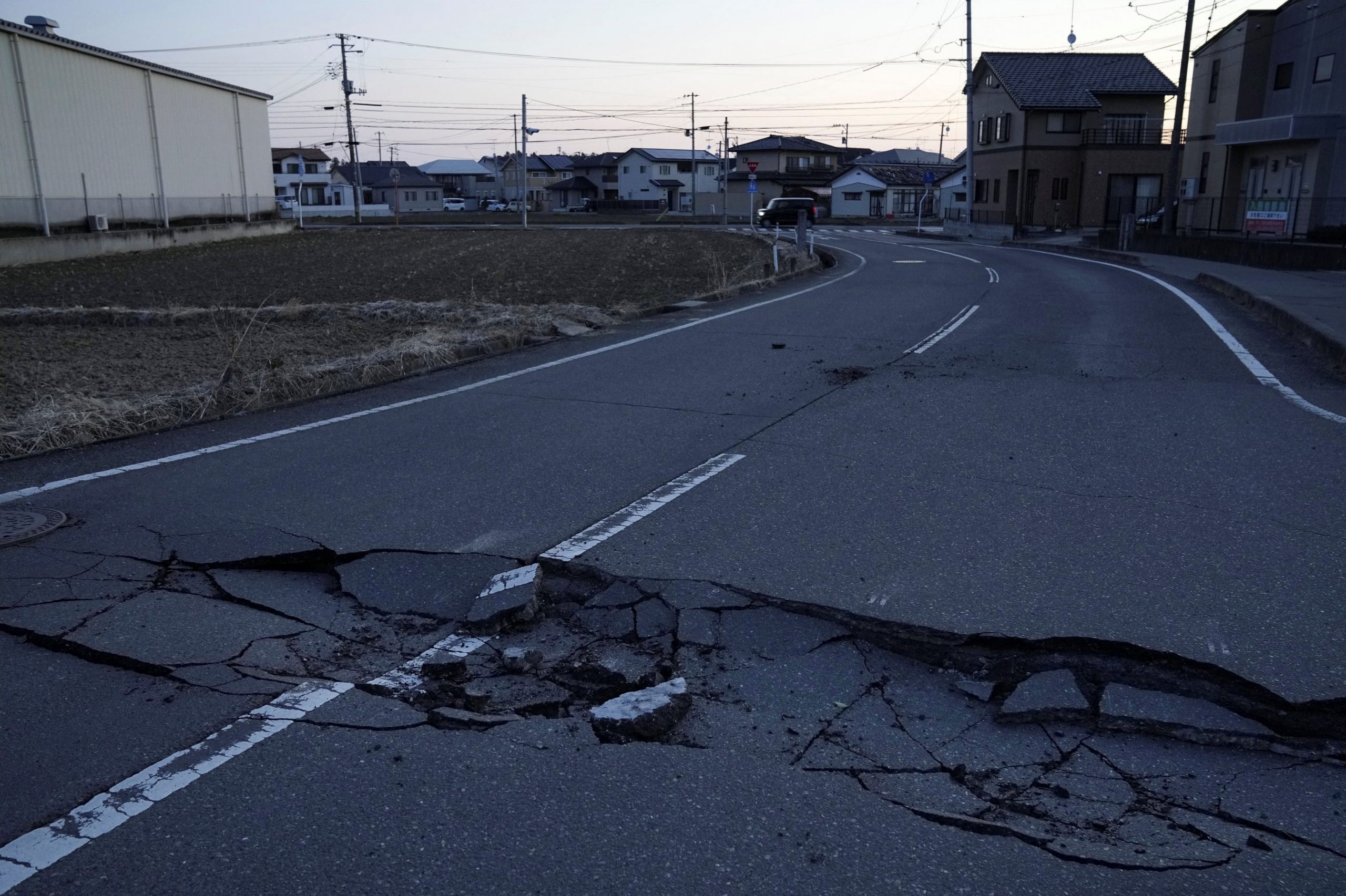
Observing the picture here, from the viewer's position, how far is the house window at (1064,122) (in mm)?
49344

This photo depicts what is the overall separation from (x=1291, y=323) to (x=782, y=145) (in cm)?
8215

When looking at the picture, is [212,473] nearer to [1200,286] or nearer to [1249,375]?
[1249,375]

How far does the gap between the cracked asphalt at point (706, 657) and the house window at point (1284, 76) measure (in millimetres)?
31944

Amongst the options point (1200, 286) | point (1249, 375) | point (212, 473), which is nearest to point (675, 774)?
point (212, 473)

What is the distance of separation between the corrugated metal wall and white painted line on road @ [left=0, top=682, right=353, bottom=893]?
109ft

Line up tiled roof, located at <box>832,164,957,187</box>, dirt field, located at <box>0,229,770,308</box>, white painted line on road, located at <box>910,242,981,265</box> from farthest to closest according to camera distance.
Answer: tiled roof, located at <box>832,164,957,187</box>
white painted line on road, located at <box>910,242,981,265</box>
dirt field, located at <box>0,229,770,308</box>

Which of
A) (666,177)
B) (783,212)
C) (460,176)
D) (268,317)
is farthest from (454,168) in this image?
(268,317)

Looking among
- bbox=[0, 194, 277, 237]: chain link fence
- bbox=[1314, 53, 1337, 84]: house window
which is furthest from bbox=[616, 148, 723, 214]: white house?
bbox=[1314, 53, 1337, 84]: house window

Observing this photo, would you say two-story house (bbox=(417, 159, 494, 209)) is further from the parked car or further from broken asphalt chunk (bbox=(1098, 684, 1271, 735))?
broken asphalt chunk (bbox=(1098, 684, 1271, 735))

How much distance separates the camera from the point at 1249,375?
9719 mm

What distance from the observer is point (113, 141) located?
3584cm

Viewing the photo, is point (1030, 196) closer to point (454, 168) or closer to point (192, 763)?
point (192, 763)

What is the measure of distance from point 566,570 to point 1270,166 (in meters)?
36.0

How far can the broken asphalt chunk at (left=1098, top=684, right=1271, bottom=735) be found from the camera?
11.2 feet
